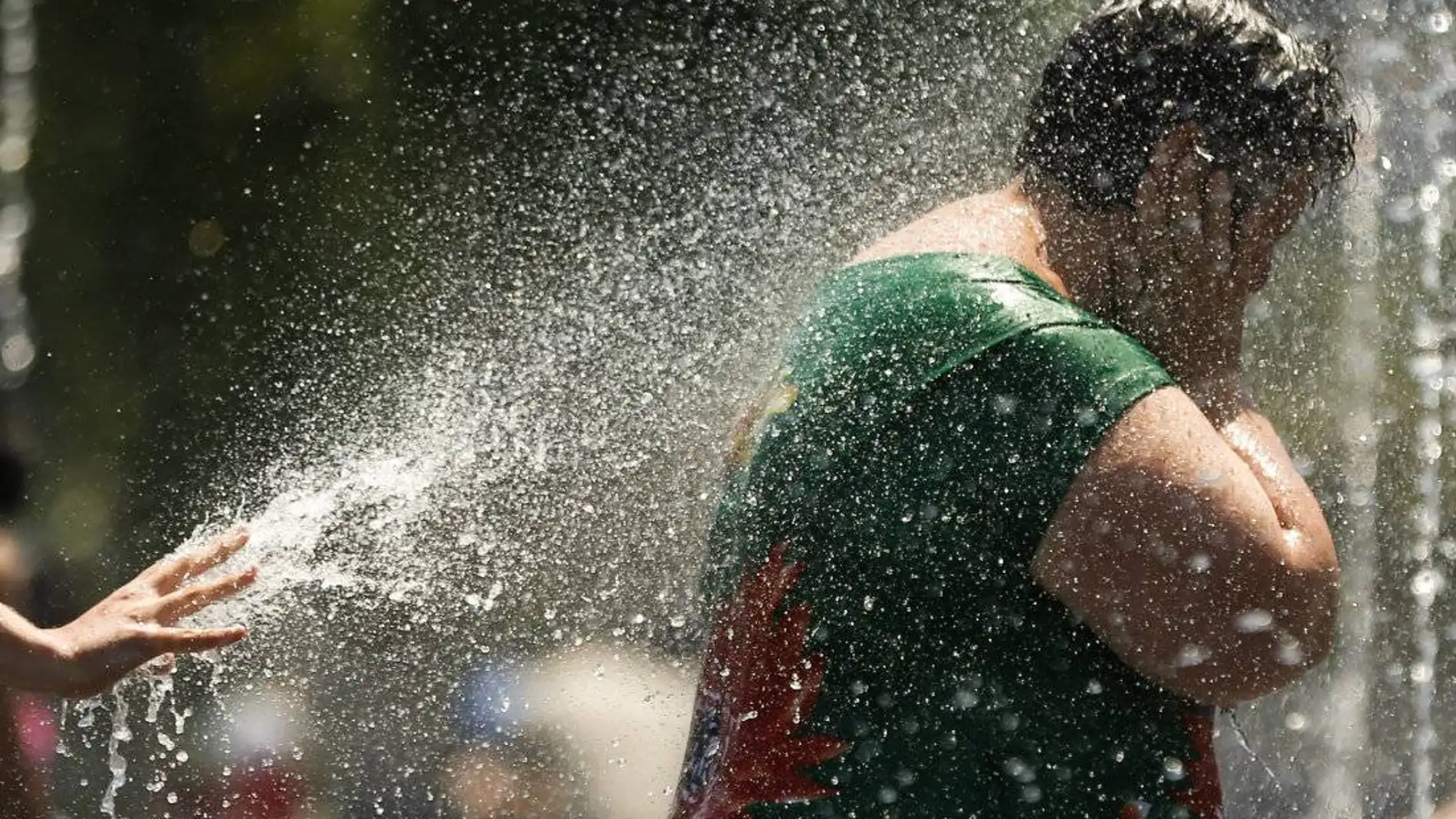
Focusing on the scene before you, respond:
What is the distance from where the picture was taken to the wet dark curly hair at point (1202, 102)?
64.4 inches

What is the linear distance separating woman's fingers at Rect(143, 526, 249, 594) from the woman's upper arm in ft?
3.70

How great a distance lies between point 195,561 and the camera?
2.01 m

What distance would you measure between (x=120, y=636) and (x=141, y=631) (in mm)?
28

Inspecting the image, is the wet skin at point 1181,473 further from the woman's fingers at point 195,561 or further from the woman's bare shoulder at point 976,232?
the woman's fingers at point 195,561

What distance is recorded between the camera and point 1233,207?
1.67 meters

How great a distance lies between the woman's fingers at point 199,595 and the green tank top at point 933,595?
738 mm

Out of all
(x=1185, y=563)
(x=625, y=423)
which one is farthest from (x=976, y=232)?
(x=625, y=423)

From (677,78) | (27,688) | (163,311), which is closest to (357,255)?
(163,311)

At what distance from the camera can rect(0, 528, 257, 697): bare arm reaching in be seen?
73.4 inches

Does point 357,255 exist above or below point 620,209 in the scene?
above

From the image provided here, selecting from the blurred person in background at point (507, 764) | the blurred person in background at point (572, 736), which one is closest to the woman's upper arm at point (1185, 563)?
the blurred person in background at point (572, 736)

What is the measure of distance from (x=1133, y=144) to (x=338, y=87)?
4100mm

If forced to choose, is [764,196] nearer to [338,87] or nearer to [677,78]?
[677,78]

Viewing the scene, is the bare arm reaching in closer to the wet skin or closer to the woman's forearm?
the woman's forearm
